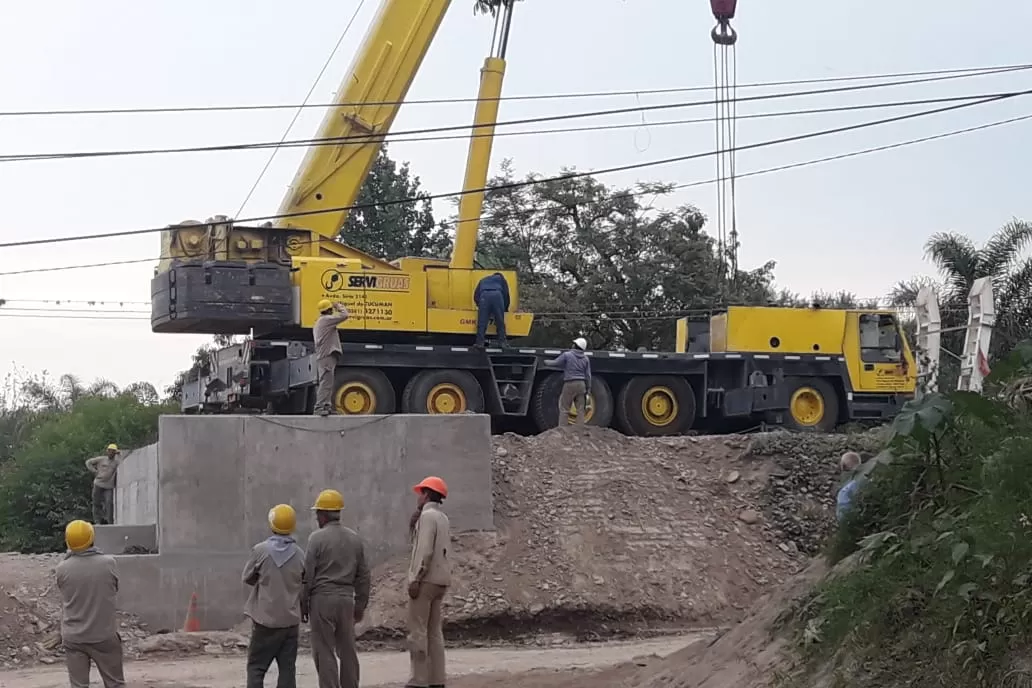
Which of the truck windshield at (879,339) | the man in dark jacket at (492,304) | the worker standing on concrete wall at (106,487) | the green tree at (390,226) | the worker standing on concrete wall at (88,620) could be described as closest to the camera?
the worker standing on concrete wall at (88,620)

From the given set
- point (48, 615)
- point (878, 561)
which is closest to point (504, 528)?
point (48, 615)

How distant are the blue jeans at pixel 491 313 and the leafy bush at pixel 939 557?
12.3 metres

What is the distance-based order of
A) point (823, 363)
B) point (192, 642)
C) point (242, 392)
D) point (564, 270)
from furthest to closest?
point (564, 270) → point (823, 363) → point (242, 392) → point (192, 642)

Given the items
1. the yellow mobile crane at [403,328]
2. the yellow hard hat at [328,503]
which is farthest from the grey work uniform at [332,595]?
the yellow mobile crane at [403,328]

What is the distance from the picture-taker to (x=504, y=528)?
60.1ft

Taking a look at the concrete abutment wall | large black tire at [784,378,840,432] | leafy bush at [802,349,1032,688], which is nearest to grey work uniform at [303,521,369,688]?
leafy bush at [802,349,1032,688]

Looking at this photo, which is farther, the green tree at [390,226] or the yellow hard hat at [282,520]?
the green tree at [390,226]

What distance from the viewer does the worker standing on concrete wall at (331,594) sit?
9766 millimetres

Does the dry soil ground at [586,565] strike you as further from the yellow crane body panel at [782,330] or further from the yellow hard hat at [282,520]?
the yellow hard hat at [282,520]

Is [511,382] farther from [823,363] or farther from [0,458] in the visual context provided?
[0,458]

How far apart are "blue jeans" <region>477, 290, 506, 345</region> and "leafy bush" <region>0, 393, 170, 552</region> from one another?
14.7 meters

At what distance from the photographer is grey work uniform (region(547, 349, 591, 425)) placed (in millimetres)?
20688

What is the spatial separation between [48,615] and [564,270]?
99.2 ft

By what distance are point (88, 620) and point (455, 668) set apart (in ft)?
17.3
